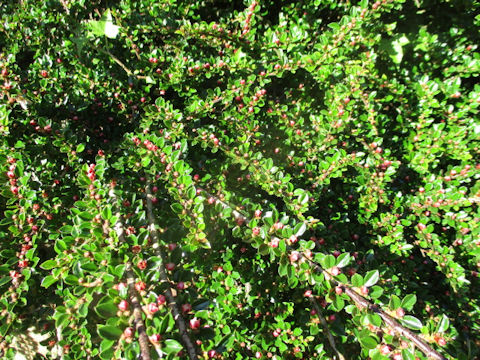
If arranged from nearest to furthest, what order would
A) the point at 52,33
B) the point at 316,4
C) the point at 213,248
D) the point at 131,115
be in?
1. the point at 213,248
2. the point at 131,115
3. the point at 52,33
4. the point at 316,4

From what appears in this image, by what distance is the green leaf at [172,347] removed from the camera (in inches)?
33.7

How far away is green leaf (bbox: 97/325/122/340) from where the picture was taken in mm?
896

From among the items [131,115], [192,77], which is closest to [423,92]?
[192,77]

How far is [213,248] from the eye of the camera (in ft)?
6.12

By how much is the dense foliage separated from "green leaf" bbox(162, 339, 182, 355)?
0.07 m

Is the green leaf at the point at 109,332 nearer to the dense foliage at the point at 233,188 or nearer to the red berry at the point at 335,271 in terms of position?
the dense foliage at the point at 233,188

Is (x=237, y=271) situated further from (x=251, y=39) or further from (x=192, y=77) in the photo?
(x=251, y=39)

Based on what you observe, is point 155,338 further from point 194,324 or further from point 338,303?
point 338,303

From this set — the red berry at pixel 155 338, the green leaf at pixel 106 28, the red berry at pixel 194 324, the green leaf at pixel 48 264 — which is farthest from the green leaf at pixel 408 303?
the green leaf at pixel 106 28

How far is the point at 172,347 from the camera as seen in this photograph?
87cm

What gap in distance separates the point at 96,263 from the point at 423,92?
249cm

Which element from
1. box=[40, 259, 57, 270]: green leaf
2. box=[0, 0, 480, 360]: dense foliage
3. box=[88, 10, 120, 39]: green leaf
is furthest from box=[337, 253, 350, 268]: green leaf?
box=[88, 10, 120, 39]: green leaf

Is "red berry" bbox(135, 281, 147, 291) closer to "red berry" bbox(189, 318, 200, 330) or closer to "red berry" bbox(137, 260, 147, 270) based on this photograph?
"red berry" bbox(137, 260, 147, 270)

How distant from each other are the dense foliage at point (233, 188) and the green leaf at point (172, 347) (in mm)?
70
